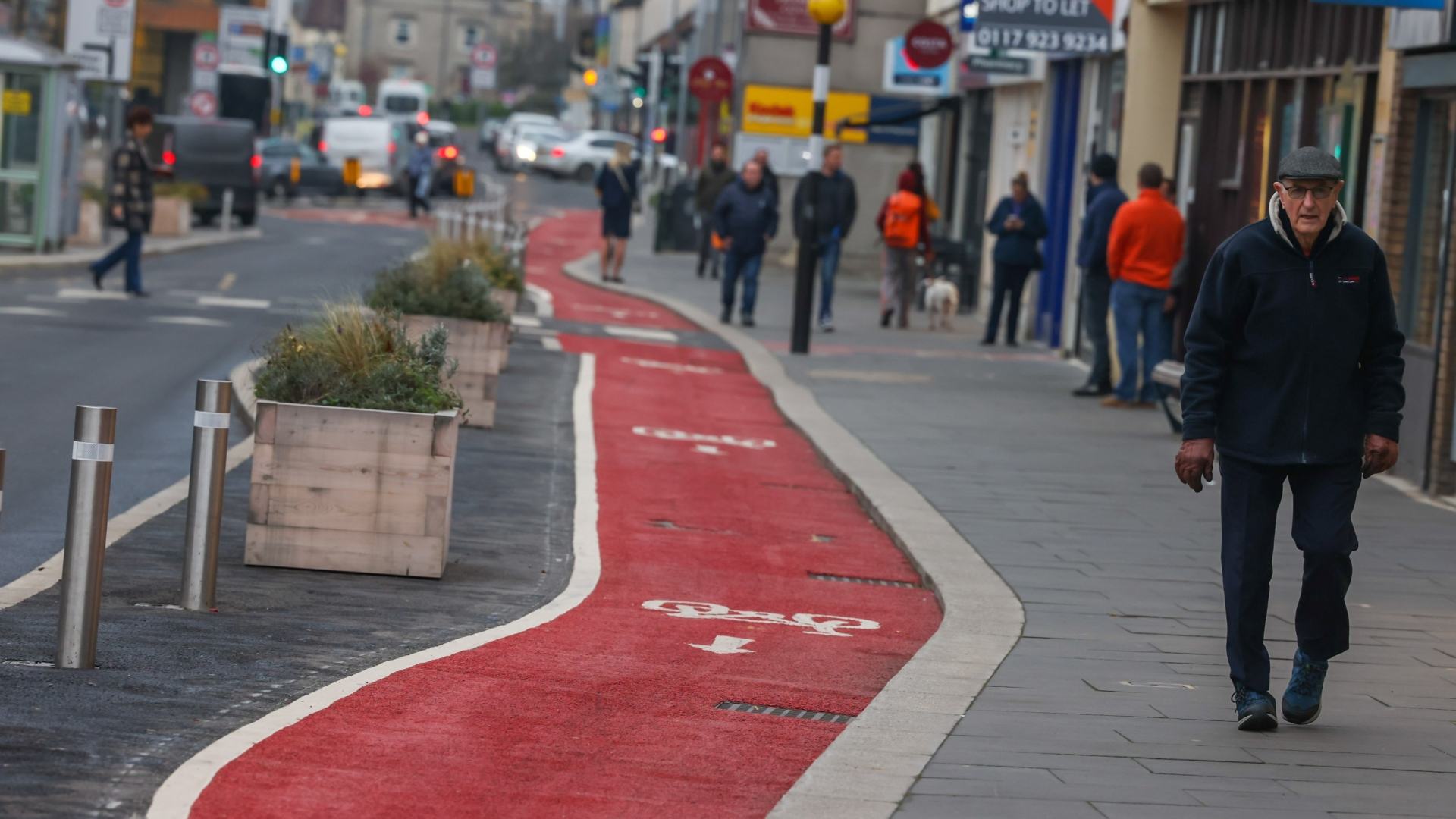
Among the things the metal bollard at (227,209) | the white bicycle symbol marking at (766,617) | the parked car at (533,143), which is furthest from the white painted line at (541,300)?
the parked car at (533,143)

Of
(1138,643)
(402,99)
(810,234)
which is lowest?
(1138,643)

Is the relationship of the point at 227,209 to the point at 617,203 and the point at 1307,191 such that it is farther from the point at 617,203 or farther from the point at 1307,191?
the point at 1307,191

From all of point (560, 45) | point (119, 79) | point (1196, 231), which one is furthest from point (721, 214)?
point (560, 45)

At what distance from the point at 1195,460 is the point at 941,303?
18.6 meters

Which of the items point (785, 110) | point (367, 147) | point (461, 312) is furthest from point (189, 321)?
point (367, 147)

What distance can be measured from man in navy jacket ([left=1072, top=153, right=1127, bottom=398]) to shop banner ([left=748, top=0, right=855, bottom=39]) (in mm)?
15706

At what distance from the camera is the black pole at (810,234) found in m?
21.2

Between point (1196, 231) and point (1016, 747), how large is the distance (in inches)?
516

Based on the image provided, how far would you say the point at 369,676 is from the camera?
7094 mm

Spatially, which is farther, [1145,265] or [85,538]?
[1145,265]

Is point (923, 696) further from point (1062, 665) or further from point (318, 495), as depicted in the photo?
point (318, 495)

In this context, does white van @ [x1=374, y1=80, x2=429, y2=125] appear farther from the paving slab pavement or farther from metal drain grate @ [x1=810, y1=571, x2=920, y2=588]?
metal drain grate @ [x1=810, y1=571, x2=920, y2=588]

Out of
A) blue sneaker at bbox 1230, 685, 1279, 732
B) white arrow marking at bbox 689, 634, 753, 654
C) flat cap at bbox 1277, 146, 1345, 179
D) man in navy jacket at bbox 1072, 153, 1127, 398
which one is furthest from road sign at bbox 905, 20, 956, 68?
A: blue sneaker at bbox 1230, 685, 1279, 732

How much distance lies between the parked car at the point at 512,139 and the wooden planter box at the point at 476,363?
60563mm
